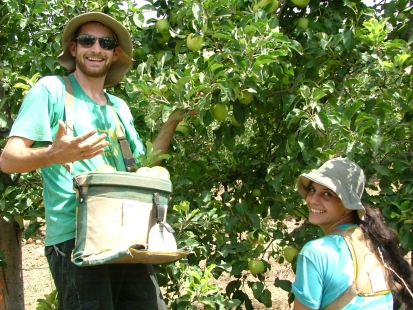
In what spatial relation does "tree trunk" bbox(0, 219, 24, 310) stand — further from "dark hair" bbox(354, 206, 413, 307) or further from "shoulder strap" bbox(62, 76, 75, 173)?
Answer: "dark hair" bbox(354, 206, 413, 307)

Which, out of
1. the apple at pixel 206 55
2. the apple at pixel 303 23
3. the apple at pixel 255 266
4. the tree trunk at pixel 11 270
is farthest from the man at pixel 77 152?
the tree trunk at pixel 11 270

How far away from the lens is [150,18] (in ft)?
10.1

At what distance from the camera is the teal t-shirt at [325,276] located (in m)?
1.69

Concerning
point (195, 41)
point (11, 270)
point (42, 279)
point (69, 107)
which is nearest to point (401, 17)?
point (195, 41)

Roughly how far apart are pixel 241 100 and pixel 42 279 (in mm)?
4412

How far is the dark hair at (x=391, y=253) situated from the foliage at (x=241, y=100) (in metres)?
0.30

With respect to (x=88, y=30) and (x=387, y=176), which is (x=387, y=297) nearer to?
(x=387, y=176)

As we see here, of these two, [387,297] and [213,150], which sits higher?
[213,150]

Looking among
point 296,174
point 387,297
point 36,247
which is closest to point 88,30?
point 296,174

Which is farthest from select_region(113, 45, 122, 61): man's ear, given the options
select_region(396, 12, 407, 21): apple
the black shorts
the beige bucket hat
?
select_region(396, 12, 407, 21): apple

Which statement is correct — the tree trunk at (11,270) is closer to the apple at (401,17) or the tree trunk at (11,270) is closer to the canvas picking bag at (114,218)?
the canvas picking bag at (114,218)

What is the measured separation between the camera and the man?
175 cm

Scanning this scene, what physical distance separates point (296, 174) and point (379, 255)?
104cm

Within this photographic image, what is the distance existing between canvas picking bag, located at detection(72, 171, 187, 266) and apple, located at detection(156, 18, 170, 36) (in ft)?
4.37
